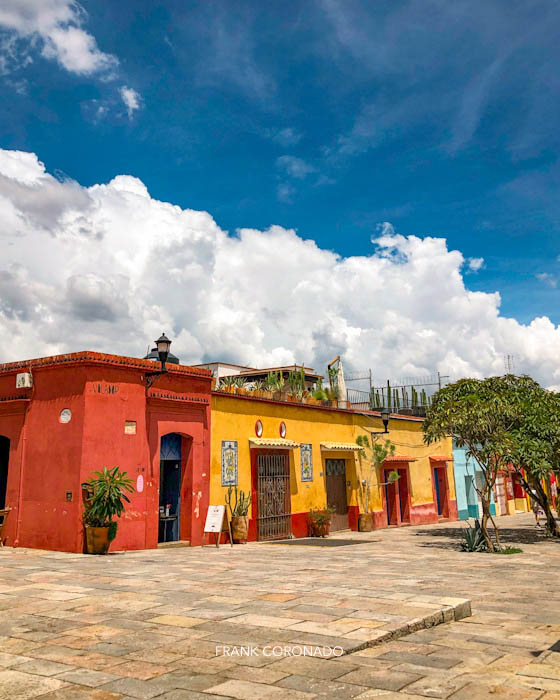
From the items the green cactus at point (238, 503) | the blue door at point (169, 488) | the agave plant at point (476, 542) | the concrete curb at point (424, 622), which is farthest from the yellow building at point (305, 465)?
the concrete curb at point (424, 622)

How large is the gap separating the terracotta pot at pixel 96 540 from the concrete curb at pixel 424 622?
24.8ft

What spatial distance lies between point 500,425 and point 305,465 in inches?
261

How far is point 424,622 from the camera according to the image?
569 centimetres

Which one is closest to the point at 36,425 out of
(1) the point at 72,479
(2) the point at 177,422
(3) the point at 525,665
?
(1) the point at 72,479

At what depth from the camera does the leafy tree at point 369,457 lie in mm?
21578

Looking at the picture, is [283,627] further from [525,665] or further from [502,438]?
[502,438]

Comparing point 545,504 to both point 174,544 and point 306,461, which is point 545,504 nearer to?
point 306,461

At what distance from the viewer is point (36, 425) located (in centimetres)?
1307

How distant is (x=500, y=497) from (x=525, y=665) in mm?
30568

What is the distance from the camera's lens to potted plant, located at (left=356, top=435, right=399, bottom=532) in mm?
21156

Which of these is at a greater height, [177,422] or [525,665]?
[177,422]

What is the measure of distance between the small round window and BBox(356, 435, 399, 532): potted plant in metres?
11.8

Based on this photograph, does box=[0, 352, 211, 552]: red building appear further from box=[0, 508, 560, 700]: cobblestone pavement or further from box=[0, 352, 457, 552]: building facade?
box=[0, 508, 560, 700]: cobblestone pavement

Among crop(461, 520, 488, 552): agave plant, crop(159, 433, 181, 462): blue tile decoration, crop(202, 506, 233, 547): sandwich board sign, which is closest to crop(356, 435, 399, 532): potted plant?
crop(461, 520, 488, 552): agave plant
